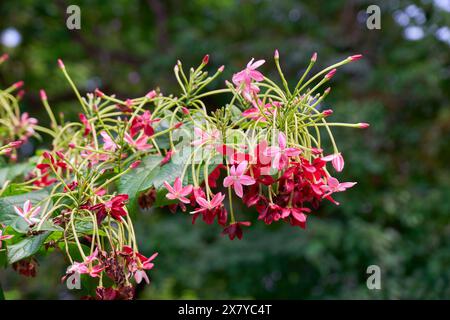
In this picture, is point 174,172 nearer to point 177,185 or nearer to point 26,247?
point 177,185

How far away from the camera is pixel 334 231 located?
10.5 ft

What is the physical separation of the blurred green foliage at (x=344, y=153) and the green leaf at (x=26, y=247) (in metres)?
2.50

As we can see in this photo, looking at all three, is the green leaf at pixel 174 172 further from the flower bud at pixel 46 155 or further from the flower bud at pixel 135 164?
the flower bud at pixel 46 155

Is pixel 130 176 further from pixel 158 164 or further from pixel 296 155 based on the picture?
pixel 296 155

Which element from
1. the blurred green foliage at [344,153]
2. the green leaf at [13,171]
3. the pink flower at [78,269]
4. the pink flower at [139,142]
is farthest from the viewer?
the blurred green foliage at [344,153]

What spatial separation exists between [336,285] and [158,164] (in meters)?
2.90

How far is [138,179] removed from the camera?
71 centimetres

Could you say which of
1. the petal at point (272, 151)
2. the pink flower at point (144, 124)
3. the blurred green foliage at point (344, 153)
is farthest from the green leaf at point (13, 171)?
the blurred green foliage at point (344, 153)

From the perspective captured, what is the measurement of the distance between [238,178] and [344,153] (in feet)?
9.29

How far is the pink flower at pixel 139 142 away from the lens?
0.74m

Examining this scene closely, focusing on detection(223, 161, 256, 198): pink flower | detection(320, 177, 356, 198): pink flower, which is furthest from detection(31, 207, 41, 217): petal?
detection(320, 177, 356, 198): pink flower

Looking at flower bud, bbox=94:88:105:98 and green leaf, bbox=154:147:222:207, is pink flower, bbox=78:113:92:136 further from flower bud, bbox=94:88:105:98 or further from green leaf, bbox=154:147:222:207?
green leaf, bbox=154:147:222:207

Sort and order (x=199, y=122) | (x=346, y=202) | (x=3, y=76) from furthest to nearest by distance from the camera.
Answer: (x=3, y=76) < (x=346, y=202) < (x=199, y=122)
